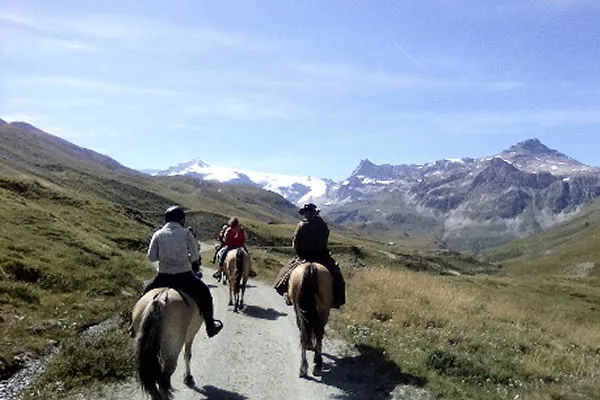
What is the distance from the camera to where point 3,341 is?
1608 cm

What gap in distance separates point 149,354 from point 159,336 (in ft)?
1.29

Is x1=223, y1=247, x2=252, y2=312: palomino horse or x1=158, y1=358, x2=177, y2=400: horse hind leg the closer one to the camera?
x1=158, y1=358, x2=177, y2=400: horse hind leg

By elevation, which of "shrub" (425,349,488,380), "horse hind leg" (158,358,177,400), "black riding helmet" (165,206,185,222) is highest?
"black riding helmet" (165,206,185,222)

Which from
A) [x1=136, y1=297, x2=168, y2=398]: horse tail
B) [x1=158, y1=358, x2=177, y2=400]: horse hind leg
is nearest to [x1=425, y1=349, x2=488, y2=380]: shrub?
[x1=158, y1=358, x2=177, y2=400]: horse hind leg

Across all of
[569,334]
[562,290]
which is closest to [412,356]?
[569,334]

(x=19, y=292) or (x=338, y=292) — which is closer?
(x=338, y=292)

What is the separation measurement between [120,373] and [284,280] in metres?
5.74

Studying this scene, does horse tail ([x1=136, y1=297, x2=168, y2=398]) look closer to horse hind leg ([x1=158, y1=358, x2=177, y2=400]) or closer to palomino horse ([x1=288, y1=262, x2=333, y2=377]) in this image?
horse hind leg ([x1=158, y1=358, x2=177, y2=400])

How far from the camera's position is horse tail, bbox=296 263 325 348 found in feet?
49.3

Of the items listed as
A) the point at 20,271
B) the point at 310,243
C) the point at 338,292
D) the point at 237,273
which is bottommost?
the point at 20,271

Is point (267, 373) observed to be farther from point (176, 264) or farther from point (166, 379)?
point (166, 379)

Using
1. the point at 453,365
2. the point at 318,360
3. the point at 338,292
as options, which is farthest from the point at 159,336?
the point at 453,365

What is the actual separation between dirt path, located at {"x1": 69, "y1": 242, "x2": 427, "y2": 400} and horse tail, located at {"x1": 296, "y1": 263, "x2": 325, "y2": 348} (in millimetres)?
1107

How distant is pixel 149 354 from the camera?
1096 cm
